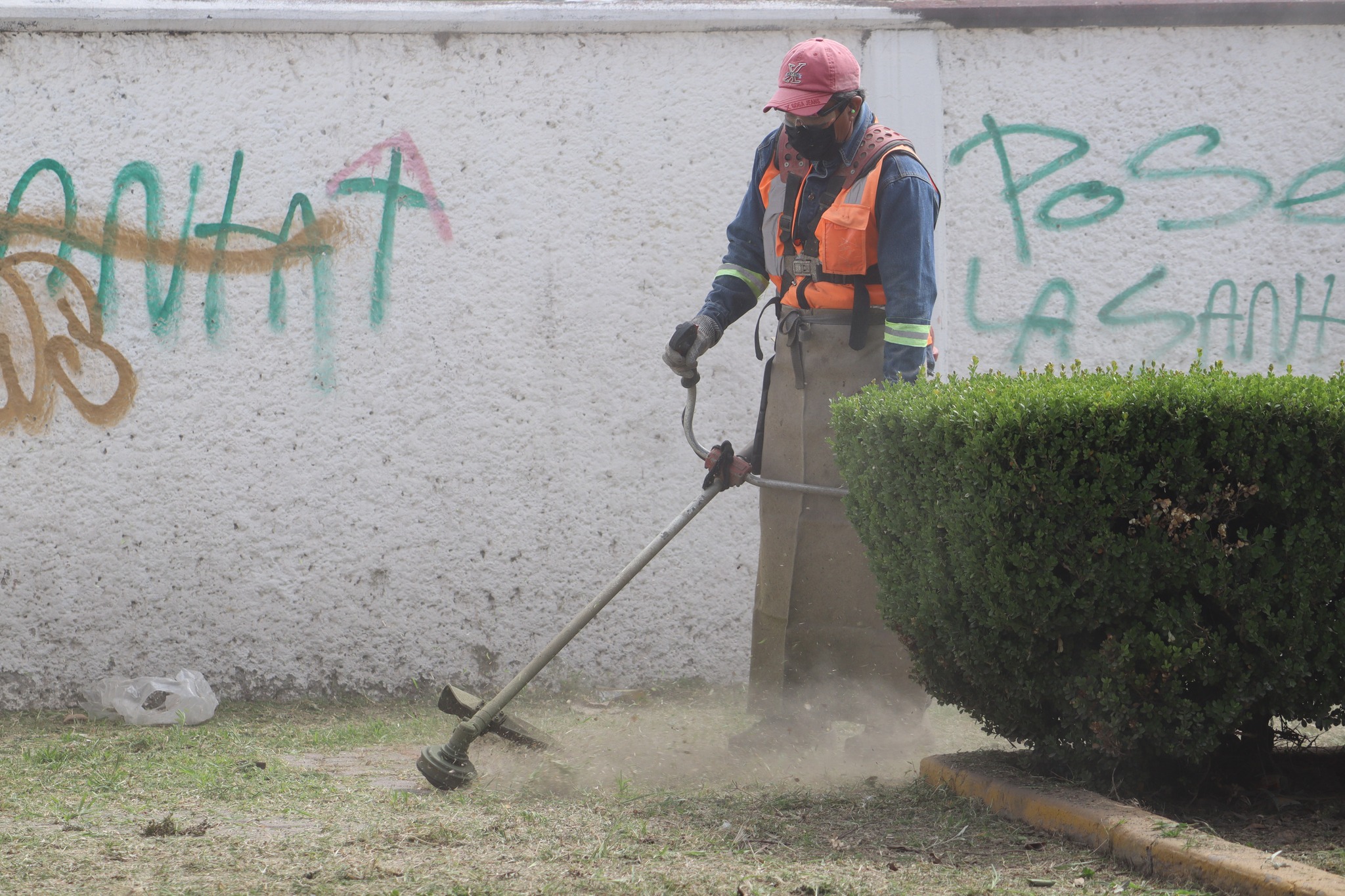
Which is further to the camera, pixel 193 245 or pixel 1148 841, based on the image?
pixel 193 245

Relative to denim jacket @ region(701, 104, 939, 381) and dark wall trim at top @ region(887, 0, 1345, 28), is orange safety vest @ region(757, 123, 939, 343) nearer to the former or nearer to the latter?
denim jacket @ region(701, 104, 939, 381)

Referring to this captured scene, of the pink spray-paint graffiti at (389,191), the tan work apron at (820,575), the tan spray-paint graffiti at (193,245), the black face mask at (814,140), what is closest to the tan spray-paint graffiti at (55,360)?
the tan spray-paint graffiti at (193,245)

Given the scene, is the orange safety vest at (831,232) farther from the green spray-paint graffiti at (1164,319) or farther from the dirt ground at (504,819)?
the green spray-paint graffiti at (1164,319)

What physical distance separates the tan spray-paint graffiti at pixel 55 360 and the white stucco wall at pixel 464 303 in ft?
0.08

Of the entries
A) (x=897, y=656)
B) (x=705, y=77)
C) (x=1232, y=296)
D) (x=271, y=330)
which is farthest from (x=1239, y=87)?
(x=271, y=330)

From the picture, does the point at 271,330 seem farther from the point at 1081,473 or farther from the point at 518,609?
the point at 1081,473

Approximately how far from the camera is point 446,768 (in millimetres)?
3193

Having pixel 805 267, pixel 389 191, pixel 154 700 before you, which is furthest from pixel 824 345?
pixel 154 700

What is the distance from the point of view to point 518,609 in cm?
463

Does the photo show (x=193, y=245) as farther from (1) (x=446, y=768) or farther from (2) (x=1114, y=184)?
(2) (x=1114, y=184)

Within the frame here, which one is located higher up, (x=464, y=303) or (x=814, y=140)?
(x=814, y=140)

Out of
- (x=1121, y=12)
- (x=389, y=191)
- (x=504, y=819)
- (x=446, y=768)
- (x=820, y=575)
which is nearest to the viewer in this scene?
(x=504, y=819)

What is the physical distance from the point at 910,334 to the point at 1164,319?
6.77ft

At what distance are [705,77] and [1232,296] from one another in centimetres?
229
